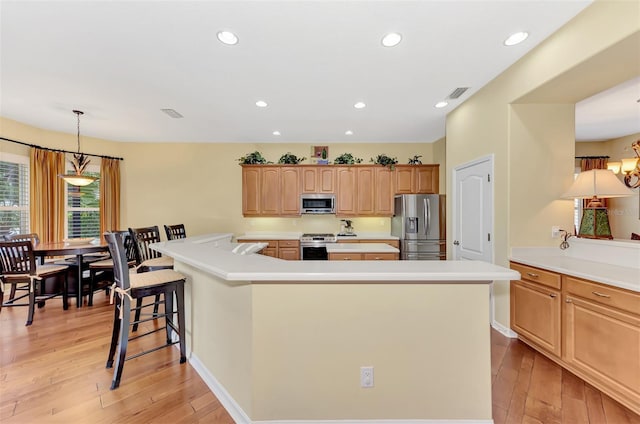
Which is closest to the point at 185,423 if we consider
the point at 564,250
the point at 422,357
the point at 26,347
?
the point at 422,357

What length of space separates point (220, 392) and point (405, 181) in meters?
4.43

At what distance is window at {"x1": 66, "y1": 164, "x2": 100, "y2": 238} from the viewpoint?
193 inches

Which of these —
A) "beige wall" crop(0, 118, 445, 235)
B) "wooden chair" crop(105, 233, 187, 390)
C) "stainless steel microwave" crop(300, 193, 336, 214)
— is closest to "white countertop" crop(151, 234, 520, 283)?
"wooden chair" crop(105, 233, 187, 390)

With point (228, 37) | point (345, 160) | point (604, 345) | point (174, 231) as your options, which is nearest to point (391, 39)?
point (228, 37)

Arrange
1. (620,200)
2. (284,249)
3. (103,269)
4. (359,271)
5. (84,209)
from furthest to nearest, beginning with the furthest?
(84,209) → (284,249) → (620,200) → (103,269) → (359,271)

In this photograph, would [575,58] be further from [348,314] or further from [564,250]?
[348,314]

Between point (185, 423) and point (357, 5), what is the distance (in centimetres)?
303

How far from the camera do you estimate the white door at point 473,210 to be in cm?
298

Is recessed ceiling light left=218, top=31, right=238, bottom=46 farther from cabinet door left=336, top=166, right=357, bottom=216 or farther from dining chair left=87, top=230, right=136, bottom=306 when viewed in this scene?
cabinet door left=336, top=166, right=357, bottom=216

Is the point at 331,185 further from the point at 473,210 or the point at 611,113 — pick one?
the point at 611,113

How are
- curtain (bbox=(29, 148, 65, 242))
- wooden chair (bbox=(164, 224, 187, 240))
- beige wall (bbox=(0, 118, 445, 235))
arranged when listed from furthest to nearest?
beige wall (bbox=(0, 118, 445, 235))
curtain (bbox=(29, 148, 65, 242))
wooden chair (bbox=(164, 224, 187, 240))

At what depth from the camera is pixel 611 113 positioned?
11.9ft

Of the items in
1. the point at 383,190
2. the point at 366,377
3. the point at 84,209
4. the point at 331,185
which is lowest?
the point at 366,377

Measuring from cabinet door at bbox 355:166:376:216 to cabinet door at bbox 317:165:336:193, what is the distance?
49 centimetres
